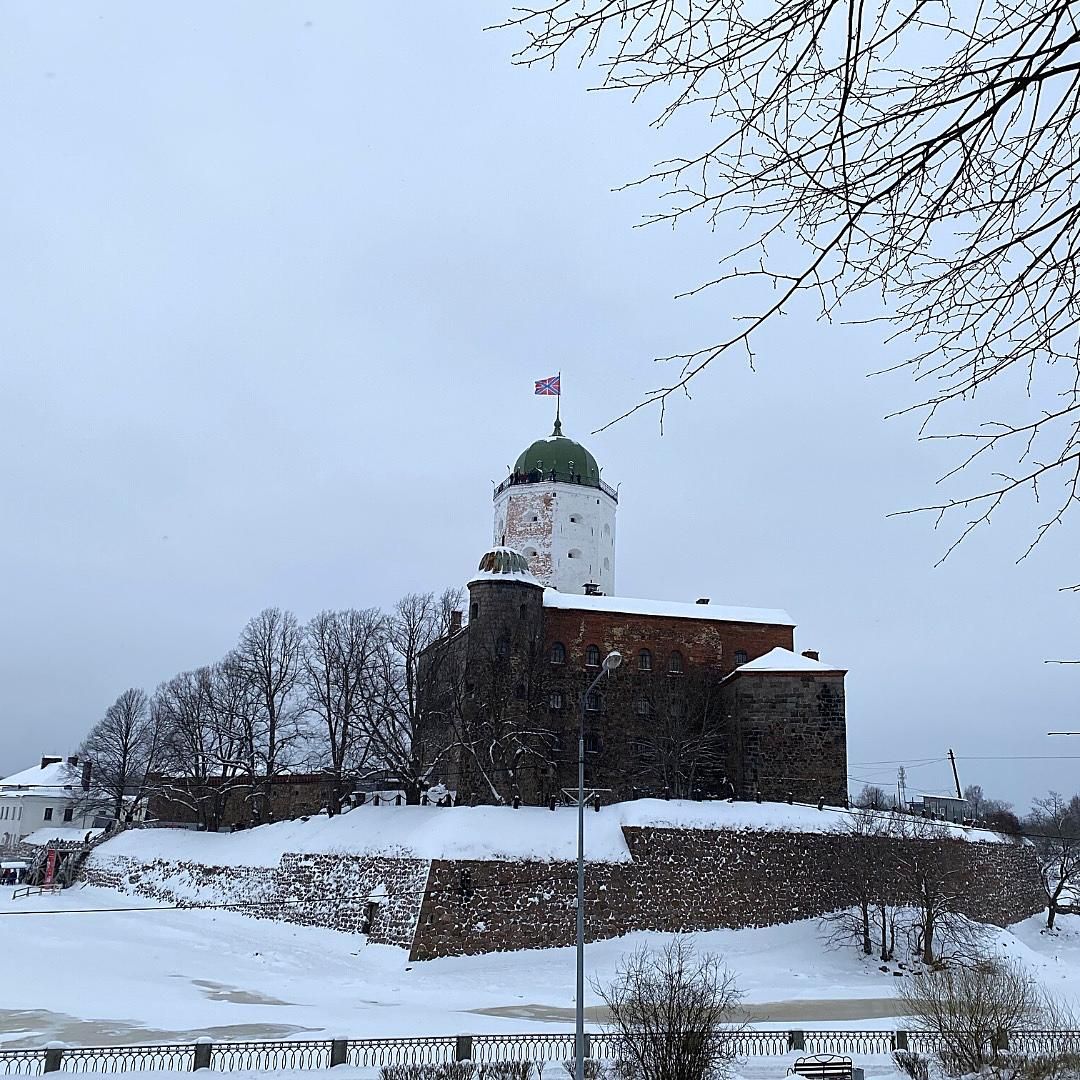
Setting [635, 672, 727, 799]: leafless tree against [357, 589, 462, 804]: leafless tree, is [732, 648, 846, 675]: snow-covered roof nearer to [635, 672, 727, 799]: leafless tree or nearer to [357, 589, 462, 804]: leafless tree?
[635, 672, 727, 799]: leafless tree

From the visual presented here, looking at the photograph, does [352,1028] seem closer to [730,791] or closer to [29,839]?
[730,791]

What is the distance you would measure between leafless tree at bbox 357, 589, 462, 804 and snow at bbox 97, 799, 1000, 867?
2.66 m

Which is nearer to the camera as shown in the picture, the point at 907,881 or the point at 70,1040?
the point at 70,1040

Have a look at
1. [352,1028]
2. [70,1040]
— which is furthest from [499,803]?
[70,1040]

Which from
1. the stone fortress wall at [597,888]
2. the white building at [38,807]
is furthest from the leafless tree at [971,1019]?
the white building at [38,807]

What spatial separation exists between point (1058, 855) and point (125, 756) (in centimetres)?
5250

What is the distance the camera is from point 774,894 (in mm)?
32594

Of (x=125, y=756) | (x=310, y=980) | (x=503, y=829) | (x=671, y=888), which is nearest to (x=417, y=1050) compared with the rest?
(x=310, y=980)

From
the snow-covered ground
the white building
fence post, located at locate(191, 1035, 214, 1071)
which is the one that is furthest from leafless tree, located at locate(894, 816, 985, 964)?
the white building

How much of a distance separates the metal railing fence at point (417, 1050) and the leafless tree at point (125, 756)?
40.0m

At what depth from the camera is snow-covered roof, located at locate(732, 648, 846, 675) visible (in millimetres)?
41000

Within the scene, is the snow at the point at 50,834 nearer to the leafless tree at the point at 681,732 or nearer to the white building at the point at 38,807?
the white building at the point at 38,807

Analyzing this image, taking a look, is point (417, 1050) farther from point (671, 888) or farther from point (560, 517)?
point (560, 517)

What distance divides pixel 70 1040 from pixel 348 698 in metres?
24.5
